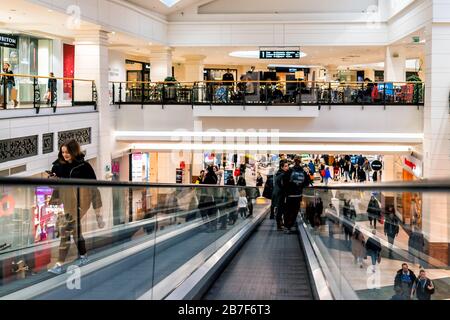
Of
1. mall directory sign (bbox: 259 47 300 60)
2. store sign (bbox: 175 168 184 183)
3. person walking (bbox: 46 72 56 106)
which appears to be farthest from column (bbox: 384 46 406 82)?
person walking (bbox: 46 72 56 106)

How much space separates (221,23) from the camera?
91.1 ft

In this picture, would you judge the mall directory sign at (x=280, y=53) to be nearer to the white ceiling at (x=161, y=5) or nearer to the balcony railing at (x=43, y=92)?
the white ceiling at (x=161, y=5)

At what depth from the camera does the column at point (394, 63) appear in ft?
85.8

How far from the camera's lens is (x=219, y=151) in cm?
2359

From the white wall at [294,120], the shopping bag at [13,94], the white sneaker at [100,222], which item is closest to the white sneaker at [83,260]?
the white sneaker at [100,222]

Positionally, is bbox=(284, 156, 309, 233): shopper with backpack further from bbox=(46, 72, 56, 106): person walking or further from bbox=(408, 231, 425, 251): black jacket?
bbox=(46, 72, 56, 106): person walking

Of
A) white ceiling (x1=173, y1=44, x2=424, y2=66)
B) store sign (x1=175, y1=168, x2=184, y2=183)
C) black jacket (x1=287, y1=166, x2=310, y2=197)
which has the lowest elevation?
store sign (x1=175, y1=168, x2=184, y2=183)

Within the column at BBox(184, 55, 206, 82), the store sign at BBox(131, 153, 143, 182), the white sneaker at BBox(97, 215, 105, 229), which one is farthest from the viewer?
the column at BBox(184, 55, 206, 82)

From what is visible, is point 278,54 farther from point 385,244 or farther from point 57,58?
point 385,244

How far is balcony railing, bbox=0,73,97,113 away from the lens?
569 inches

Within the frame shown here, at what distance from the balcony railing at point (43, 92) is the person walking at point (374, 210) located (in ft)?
37.7

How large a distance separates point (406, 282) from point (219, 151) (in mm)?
20244

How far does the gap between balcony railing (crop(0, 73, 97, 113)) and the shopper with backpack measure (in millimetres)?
7456
